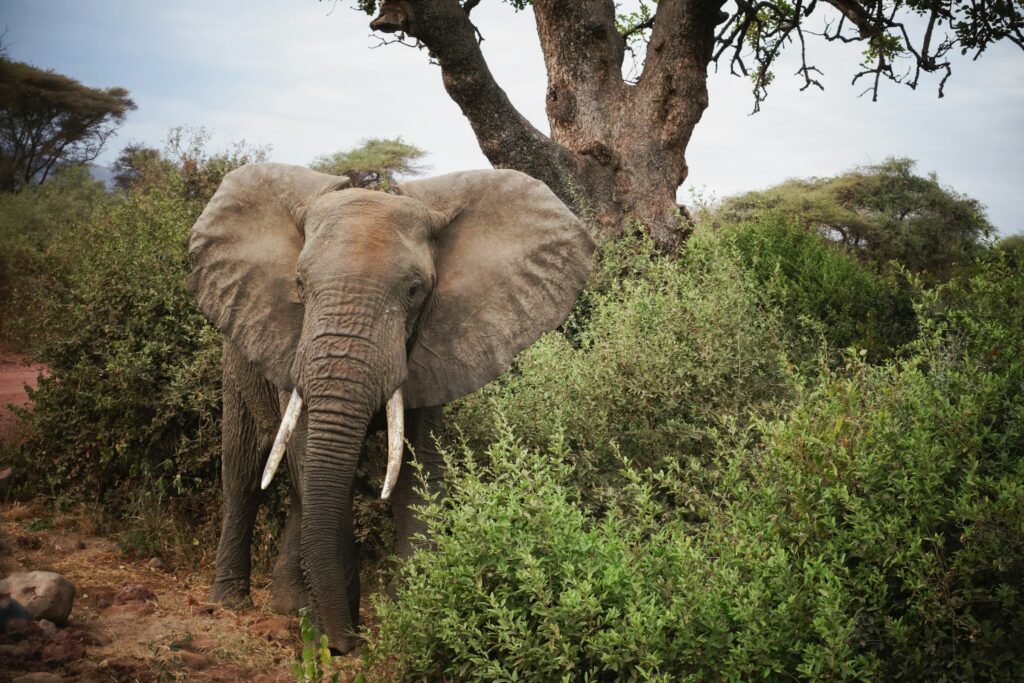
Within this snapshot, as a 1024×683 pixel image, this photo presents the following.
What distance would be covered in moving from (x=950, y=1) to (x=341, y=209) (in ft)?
34.4

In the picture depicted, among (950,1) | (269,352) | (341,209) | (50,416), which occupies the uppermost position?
(950,1)

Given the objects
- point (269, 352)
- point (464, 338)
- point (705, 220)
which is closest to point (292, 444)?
point (269, 352)

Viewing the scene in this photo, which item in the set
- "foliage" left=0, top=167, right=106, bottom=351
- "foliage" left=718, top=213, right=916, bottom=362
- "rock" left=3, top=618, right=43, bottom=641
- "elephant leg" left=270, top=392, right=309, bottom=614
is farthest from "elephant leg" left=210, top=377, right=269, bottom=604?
"foliage" left=718, top=213, right=916, bottom=362

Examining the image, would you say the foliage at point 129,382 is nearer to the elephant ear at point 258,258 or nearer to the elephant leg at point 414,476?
the elephant ear at point 258,258

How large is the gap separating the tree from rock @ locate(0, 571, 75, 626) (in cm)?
1333

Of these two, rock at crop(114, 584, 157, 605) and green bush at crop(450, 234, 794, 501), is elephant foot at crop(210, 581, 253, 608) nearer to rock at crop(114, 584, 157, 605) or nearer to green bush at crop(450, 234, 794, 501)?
rock at crop(114, 584, 157, 605)

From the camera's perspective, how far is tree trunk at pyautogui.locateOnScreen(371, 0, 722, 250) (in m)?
11.6

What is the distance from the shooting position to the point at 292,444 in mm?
5168

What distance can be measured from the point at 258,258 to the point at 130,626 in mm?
2120

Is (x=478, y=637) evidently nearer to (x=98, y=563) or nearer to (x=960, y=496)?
(x=960, y=496)

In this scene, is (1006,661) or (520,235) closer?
(1006,661)

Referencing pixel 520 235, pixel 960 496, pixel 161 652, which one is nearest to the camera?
pixel 960 496

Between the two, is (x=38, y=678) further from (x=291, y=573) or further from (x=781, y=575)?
(x=781, y=575)

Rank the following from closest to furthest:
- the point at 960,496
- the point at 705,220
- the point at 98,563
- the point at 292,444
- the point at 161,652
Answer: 1. the point at 960,496
2. the point at 161,652
3. the point at 292,444
4. the point at 98,563
5. the point at 705,220
